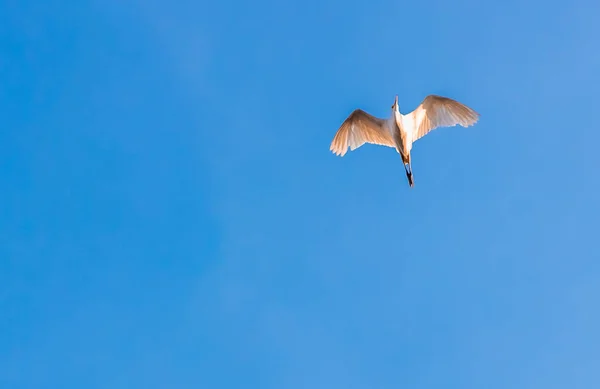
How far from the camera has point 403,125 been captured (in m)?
25.9

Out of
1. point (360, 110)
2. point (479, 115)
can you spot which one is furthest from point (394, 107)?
point (479, 115)

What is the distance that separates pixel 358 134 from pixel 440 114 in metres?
3.64

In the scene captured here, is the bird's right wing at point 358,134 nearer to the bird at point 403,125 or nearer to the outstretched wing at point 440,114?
the bird at point 403,125

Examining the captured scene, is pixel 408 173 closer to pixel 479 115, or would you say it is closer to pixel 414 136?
pixel 414 136

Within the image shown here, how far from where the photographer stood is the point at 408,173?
25766 mm

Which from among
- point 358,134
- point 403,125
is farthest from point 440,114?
point 358,134

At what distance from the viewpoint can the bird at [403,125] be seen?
25828mm

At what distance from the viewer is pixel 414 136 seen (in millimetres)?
26688

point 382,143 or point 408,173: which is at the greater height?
point 382,143

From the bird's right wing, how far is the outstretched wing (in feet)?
4.90

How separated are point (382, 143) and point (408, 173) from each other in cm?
246

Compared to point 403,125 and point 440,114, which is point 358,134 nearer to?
point 403,125

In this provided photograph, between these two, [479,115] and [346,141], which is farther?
[346,141]

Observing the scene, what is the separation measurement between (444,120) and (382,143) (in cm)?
290
